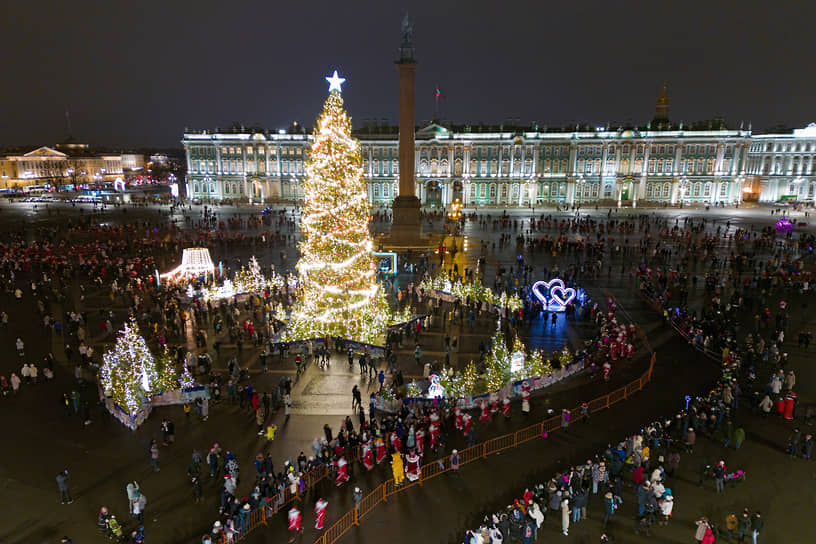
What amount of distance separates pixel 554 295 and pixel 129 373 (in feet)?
57.5

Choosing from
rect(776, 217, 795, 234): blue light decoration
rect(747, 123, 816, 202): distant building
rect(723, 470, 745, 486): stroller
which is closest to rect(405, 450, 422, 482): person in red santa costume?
rect(723, 470, 745, 486): stroller

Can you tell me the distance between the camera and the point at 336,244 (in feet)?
63.1

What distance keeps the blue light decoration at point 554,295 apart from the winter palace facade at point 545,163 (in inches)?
2136

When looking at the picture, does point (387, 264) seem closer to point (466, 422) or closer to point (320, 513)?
point (466, 422)

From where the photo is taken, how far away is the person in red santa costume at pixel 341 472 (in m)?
11.3

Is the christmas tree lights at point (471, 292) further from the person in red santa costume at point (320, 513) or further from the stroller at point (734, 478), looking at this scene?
the person in red santa costume at point (320, 513)

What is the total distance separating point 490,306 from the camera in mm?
24266

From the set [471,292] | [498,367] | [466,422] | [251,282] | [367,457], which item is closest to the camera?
[367,457]

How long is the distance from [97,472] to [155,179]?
151m

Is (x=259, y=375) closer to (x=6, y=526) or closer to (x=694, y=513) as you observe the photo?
(x=6, y=526)

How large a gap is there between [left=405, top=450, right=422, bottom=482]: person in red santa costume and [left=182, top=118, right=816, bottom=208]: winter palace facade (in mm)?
67777

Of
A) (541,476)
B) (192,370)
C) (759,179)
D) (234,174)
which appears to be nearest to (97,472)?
(192,370)

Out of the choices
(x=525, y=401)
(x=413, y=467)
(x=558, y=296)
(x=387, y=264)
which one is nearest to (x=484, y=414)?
(x=525, y=401)

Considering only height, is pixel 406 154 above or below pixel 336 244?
above
